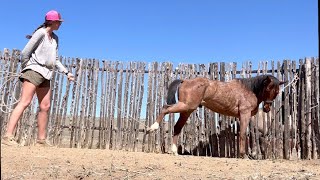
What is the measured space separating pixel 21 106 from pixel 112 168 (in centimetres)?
188

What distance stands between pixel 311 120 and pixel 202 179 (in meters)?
5.15

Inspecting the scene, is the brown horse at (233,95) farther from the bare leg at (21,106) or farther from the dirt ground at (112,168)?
the bare leg at (21,106)

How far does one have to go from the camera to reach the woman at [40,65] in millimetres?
5138

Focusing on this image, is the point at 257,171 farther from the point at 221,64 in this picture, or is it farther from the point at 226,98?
the point at 221,64

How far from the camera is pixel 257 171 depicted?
4.32 meters

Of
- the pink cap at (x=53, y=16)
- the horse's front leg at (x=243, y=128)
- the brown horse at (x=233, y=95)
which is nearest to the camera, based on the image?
the pink cap at (x=53, y=16)

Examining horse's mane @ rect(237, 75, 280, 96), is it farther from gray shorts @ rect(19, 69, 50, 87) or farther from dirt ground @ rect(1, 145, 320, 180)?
gray shorts @ rect(19, 69, 50, 87)

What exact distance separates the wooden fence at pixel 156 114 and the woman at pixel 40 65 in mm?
2896

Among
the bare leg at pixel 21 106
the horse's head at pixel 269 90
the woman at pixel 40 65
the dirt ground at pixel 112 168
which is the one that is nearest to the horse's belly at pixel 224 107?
the horse's head at pixel 269 90

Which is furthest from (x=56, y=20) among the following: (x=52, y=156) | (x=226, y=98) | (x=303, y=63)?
(x=303, y=63)

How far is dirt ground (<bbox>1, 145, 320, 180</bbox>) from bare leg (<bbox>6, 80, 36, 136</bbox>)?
0.91 feet

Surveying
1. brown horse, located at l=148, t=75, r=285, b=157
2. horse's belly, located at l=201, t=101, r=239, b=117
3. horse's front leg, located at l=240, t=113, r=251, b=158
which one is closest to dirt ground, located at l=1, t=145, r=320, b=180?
horse's front leg, located at l=240, t=113, r=251, b=158

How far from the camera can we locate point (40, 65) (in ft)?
17.4

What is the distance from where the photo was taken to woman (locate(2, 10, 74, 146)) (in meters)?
5.14
